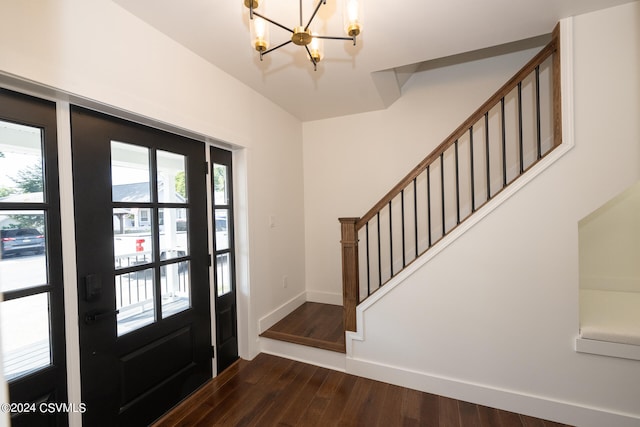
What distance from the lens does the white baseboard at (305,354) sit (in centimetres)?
250

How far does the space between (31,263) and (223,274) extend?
133 centimetres

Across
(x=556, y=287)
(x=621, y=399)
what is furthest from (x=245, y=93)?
(x=621, y=399)

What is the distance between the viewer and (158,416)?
6.34 feet

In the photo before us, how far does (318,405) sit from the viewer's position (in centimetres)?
208

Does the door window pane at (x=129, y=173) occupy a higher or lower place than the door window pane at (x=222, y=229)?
higher

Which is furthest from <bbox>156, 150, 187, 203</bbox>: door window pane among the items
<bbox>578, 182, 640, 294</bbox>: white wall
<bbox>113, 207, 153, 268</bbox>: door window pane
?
<bbox>578, 182, 640, 294</bbox>: white wall

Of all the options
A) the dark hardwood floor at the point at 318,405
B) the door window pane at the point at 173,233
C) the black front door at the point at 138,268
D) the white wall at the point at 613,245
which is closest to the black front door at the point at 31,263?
the black front door at the point at 138,268

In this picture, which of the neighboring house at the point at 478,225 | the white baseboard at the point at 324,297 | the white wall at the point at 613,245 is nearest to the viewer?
the neighboring house at the point at 478,225

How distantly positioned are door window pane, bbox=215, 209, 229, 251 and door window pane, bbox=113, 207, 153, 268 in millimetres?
626

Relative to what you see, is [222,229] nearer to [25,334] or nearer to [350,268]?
[350,268]

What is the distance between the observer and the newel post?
2.43m

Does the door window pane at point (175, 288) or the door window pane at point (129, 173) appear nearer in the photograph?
the door window pane at point (129, 173)

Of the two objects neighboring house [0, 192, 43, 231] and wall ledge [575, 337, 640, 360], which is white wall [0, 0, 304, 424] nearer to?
neighboring house [0, 192, 43, 231]

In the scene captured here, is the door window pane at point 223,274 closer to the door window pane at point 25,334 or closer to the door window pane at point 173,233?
the door window pane at point 173,233
